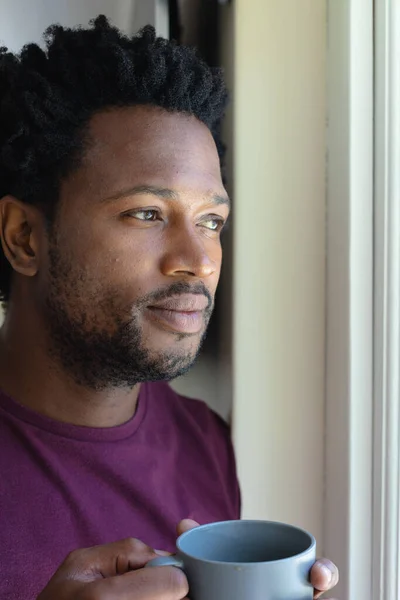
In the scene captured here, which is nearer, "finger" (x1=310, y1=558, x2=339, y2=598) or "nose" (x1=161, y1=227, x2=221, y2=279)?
"finger" (x1=310, y1=558, x2=339, y2=598)

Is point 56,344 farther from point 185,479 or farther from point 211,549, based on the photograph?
point 211,549

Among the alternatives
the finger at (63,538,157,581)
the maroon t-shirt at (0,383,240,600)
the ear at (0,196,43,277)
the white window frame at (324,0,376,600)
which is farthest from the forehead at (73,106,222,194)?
the finger at (63,538,157,581)

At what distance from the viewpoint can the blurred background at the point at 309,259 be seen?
909mm

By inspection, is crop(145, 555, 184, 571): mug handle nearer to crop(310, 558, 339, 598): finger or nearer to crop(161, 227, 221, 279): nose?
crop(310, 558, 339, 598): finger

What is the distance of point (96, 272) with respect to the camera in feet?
2.72

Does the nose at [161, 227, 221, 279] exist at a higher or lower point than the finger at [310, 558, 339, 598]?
higher

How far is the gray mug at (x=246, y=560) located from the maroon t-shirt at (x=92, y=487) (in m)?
0.30

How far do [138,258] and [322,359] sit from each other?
361mm

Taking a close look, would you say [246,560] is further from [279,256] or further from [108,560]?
[279,256]

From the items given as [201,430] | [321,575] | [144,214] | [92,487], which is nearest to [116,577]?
[321,575]

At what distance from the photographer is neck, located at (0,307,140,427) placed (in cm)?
89

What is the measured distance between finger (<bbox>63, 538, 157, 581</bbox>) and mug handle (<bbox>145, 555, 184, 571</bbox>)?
4 centimetres

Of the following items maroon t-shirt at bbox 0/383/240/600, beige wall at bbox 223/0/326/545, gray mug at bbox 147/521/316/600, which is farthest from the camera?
beige wall at bbox 223/0/326/545

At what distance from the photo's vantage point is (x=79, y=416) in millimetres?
907
